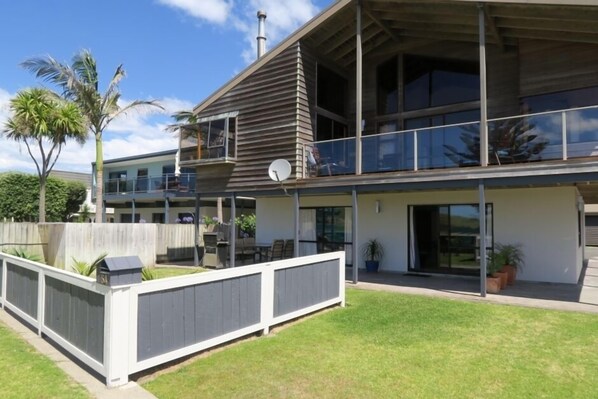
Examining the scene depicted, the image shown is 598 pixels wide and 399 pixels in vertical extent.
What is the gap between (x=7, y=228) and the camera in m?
12.3

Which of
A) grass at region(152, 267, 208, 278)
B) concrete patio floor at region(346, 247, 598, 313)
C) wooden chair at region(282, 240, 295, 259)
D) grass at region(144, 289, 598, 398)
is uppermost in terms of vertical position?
wooden chair at region(282, 240, 295, 259)

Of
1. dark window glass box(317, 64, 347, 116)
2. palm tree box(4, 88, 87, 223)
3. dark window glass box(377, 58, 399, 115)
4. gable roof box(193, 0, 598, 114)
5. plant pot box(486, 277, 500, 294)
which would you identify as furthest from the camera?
palm tree box(4, 88, 87, 223)

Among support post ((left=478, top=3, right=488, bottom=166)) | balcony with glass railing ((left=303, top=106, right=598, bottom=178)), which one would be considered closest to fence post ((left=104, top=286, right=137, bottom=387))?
balcony with glass railing ((left=303, top=106, right=598, bottom=178))

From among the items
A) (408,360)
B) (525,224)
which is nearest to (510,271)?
(525,224)

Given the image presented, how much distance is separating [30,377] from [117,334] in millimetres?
1145

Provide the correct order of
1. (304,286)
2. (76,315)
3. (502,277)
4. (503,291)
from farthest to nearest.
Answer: (502,277)
(503,291)
(304,286)
(76,315)

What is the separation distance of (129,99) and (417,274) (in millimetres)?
13060

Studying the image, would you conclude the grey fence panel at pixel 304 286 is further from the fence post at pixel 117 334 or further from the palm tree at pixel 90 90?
the palm tree at pixel 90 90

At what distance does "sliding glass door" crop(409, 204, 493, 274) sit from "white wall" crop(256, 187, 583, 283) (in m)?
0.19

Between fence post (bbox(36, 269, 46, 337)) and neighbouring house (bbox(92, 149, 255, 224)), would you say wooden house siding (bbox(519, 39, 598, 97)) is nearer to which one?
fence post (bbox(36, 269, 46, 337))

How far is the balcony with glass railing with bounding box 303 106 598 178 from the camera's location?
8188mm

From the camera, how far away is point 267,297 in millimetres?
5855

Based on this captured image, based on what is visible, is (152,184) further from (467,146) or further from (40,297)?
(467,146)

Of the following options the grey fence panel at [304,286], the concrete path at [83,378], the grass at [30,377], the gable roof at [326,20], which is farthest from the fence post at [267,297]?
the gable roof at [326,20]
